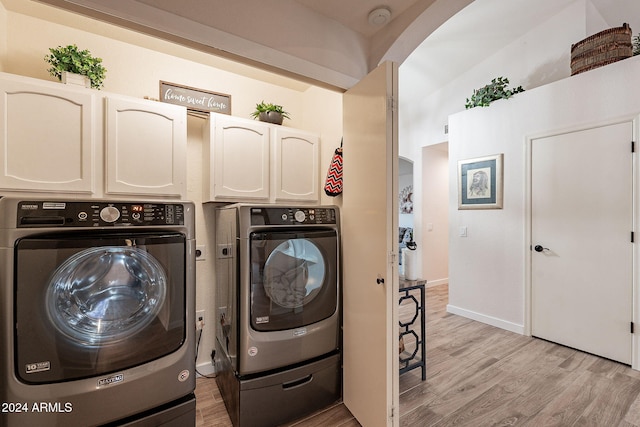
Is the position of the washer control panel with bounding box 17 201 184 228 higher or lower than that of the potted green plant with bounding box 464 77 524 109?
lower

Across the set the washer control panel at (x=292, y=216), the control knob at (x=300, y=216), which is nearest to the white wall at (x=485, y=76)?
the washer control panel at (x=292, y=216)

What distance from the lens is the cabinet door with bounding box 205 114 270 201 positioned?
1953 mm

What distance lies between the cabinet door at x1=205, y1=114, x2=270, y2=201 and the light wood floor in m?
1.52

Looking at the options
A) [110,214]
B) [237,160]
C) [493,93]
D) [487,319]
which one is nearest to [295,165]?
[237,160]

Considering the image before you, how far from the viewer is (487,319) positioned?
3348mm

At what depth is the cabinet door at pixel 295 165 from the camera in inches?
85.5

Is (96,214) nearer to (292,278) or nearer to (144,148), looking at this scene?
(144,148)

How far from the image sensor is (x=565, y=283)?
2.76 m

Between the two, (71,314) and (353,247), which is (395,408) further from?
(71,314)

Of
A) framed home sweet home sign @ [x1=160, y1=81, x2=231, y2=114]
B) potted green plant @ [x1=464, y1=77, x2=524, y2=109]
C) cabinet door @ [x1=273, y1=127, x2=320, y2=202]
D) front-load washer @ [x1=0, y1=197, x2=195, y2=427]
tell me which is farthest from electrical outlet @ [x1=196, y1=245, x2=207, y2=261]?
potted green plant @ [x1=464, y1=77, x2=524, y2=109]

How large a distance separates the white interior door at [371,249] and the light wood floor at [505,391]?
35cm

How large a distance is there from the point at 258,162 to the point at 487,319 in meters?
3.30

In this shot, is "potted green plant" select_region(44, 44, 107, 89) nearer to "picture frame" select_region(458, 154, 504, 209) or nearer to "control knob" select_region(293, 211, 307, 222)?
"control knob" select_region(293, 211, 307, 222)

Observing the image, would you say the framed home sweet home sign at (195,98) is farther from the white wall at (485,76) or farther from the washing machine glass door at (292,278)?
the white wall at (485,76)
